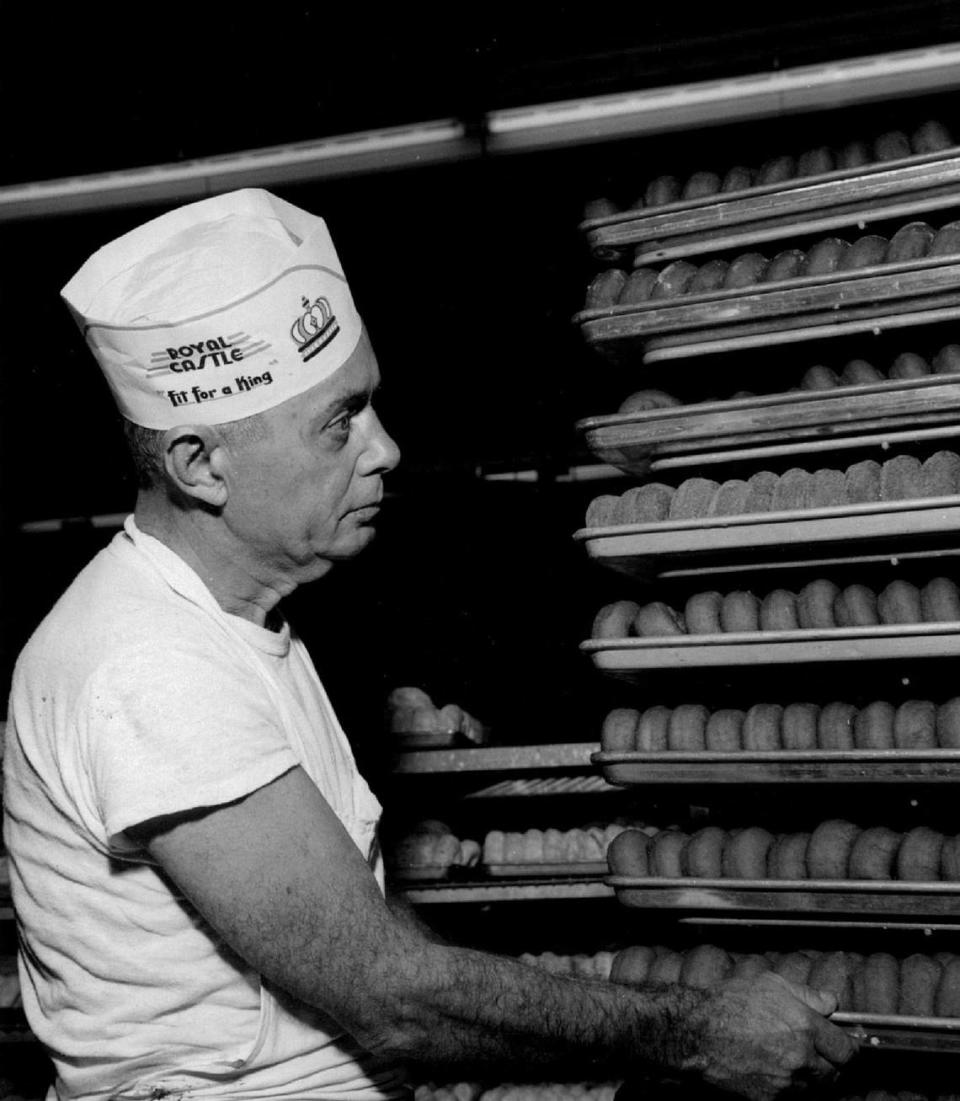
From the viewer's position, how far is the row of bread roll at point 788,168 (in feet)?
6.99

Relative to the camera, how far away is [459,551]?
320 centimetres

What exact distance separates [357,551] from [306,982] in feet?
1.56

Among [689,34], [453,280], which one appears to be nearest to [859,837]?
[689,34]

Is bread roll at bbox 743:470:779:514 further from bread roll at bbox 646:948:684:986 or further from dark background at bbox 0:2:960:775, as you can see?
bread roll at bbox 646:948:684:986

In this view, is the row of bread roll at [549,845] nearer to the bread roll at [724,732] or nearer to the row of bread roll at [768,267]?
the bread roll at [724,732]

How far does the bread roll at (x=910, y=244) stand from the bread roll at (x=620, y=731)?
0.85 meters

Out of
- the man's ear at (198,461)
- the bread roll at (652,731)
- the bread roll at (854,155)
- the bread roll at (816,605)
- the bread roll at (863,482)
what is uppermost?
the man's ear at (198,461)

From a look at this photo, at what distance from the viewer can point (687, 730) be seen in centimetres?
222

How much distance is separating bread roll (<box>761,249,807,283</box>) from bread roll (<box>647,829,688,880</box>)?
0.95 m

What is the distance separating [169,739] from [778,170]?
150cm

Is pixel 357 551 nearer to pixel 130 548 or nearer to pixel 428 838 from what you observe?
pixel 130 548

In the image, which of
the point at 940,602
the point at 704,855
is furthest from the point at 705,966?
the point at 940,602

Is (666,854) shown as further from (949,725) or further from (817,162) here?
(817,162)

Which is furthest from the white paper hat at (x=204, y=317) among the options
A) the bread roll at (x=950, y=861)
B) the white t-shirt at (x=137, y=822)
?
the bread roll at (x=950, y=861)
